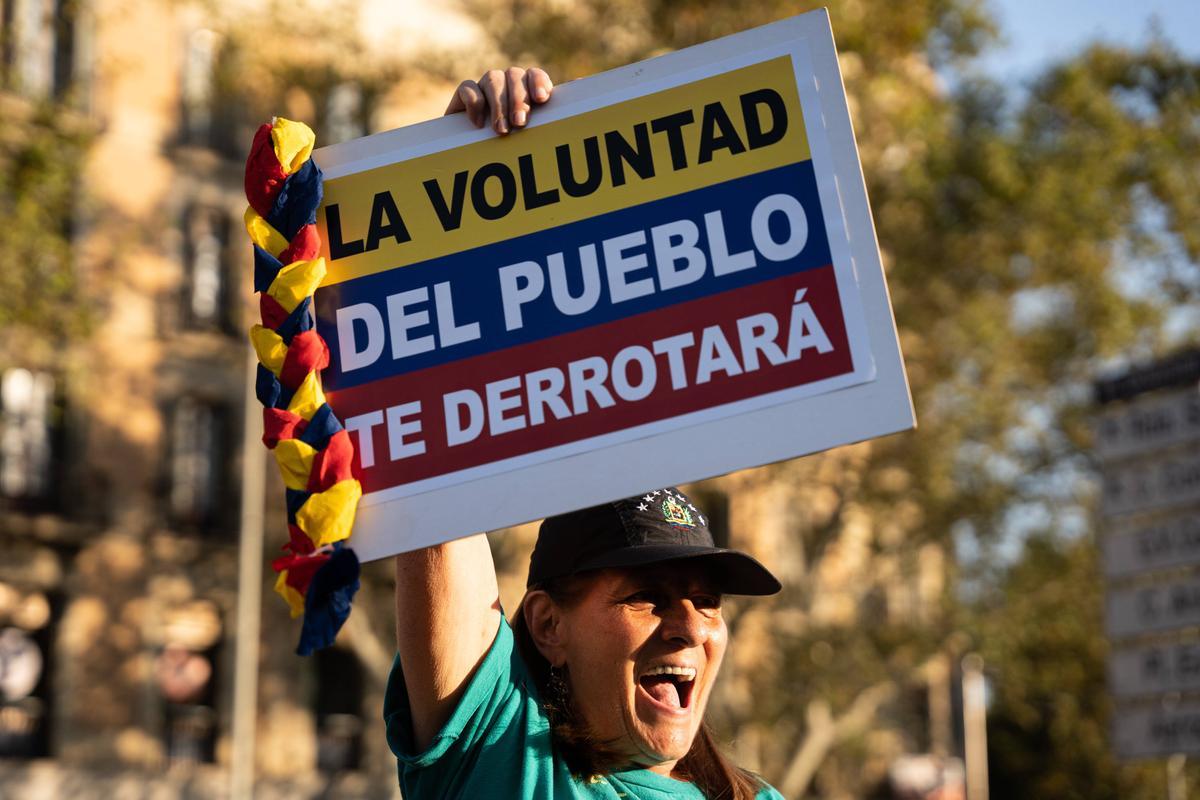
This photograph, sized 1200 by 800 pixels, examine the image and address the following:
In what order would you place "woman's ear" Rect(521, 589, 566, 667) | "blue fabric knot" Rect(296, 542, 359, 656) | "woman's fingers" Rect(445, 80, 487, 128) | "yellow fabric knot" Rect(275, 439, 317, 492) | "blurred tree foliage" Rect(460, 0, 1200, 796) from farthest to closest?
"blurred tree foliage" Rect(460, 0, 1200, 796), "woman's ear" Rect(521, 589, 566, 667), "woman's fingers" Rect(445, 80, 487, 128), "yellow fabric knot" Rect(275, 439, 317, 492), "blue fabric knot" Rect(296, 542, 359, 656)

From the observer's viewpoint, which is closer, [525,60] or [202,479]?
[525,60]

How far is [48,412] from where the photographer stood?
83.1ft

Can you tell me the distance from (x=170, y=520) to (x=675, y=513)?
2415 cm

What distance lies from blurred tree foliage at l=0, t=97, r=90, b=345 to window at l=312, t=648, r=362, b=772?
10.8 meters

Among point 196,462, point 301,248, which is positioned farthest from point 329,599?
point 196,462

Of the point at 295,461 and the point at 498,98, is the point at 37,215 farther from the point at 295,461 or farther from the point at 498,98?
the point at 295,461

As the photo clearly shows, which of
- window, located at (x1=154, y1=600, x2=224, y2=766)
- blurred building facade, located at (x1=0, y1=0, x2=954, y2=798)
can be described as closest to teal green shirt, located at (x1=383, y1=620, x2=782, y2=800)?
blurred building facade, located at (x1=0, y1=0, x2=954, y2=798)

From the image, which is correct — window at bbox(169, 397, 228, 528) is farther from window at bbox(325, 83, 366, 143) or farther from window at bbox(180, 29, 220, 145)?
window at bbox(325, 83, 366, 143)

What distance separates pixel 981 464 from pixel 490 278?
21.1 m

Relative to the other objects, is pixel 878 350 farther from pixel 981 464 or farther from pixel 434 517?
pixel 981 464

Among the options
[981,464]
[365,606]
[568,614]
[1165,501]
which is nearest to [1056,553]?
[981,464]

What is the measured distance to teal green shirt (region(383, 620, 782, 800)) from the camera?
2820 millimetres

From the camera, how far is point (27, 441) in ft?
81.9

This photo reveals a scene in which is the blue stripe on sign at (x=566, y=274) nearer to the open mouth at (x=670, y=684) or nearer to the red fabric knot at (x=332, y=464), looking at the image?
the red fabric knot at (x=332, y=464)
